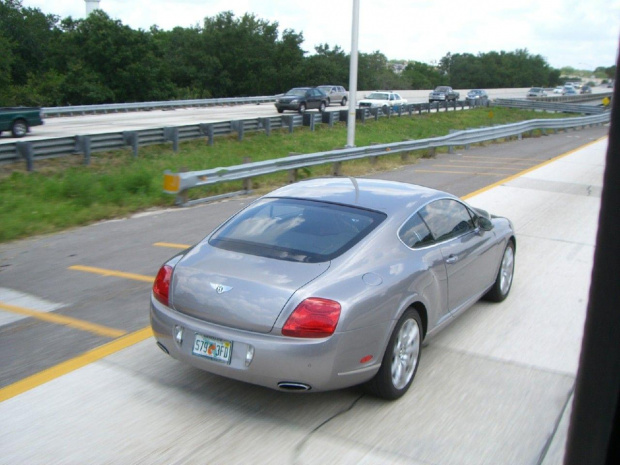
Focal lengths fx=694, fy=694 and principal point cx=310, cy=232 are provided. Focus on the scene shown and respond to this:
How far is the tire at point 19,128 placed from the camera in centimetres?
2508

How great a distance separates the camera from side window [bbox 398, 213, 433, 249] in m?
5.41

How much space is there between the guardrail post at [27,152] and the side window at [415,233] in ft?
45.9

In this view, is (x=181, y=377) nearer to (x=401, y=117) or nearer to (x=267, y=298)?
(x=267, y=298)

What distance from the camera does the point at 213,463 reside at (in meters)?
4.05

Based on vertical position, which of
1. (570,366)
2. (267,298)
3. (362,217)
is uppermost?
(362,217)

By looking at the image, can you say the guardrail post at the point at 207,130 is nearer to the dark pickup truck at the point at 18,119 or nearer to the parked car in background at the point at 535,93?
the dark pickup truck at the point at 18,119

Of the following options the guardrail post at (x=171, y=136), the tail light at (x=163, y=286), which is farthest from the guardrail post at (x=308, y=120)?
the tail light at (x=163, y=286)

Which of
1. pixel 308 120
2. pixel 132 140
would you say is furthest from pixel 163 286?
pixel 308 120

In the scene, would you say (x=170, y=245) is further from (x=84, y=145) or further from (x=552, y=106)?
(x=552, y=106)

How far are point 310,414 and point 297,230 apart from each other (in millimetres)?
1378

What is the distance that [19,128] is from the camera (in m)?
25.3

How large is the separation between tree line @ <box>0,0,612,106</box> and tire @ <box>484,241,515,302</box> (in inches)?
2036

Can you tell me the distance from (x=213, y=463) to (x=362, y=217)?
2232mm

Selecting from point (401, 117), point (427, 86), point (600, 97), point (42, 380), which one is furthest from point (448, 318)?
point (427, 86)
